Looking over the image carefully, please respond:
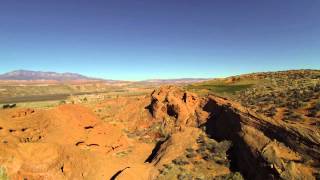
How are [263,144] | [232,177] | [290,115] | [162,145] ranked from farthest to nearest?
[162,145] < [290,115] < [263,144] < [232,177]

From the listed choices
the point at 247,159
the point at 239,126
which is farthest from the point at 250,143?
the point at 239,126

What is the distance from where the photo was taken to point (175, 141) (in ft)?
66.2

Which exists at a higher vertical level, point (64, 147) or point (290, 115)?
point (290, 115)

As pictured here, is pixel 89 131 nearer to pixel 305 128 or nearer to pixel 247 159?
pixel 247 159

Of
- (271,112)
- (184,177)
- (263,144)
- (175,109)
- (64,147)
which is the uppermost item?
(271,112)

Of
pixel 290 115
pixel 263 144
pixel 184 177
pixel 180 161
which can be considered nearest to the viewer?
pixel 263 144

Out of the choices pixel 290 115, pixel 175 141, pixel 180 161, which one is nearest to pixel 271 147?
pixel 180 161

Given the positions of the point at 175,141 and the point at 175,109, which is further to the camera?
the point at 175,109

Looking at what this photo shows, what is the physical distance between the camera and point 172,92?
104 feet

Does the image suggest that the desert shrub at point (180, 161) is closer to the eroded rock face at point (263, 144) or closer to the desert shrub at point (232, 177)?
the eroded rock face at point (263, 144)

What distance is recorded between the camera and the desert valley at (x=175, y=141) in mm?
14180

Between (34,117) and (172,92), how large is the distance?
1559 cm

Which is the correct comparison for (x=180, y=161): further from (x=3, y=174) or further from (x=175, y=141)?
(x=3, y=174)

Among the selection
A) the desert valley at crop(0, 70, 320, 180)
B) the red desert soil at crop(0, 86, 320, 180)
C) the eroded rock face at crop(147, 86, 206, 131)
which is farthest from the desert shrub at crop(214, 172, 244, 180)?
the eroded rock face at crop(147, 86, 206, 131)
